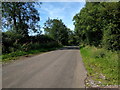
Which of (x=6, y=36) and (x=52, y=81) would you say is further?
(x=6, y=36)

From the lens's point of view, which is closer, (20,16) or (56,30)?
(20,16)

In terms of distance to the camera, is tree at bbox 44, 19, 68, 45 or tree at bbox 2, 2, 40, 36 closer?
tree at bbox 2, 2, 40, 36

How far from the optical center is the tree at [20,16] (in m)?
20.3

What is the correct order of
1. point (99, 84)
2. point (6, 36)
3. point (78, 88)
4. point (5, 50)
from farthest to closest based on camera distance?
point (6, 36) → point (5, 50) → point (99, 84) → point (78, 88)

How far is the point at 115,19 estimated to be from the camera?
11.6 m

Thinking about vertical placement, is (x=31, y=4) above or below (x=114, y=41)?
above

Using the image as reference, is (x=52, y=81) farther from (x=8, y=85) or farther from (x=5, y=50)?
(x=5, y=50)

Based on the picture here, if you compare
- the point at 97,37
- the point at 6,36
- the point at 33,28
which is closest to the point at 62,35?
the point at 33,28

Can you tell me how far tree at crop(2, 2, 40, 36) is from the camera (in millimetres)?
20312

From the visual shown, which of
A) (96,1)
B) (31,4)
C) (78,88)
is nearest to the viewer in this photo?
(78,88)

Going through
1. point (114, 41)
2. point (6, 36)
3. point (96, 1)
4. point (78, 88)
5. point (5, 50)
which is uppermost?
point (96, 1)

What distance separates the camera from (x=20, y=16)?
22141 millimetres

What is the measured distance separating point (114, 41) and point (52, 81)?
9781 mm

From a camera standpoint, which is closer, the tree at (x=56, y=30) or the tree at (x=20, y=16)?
the tree at (x=20, y=16)
